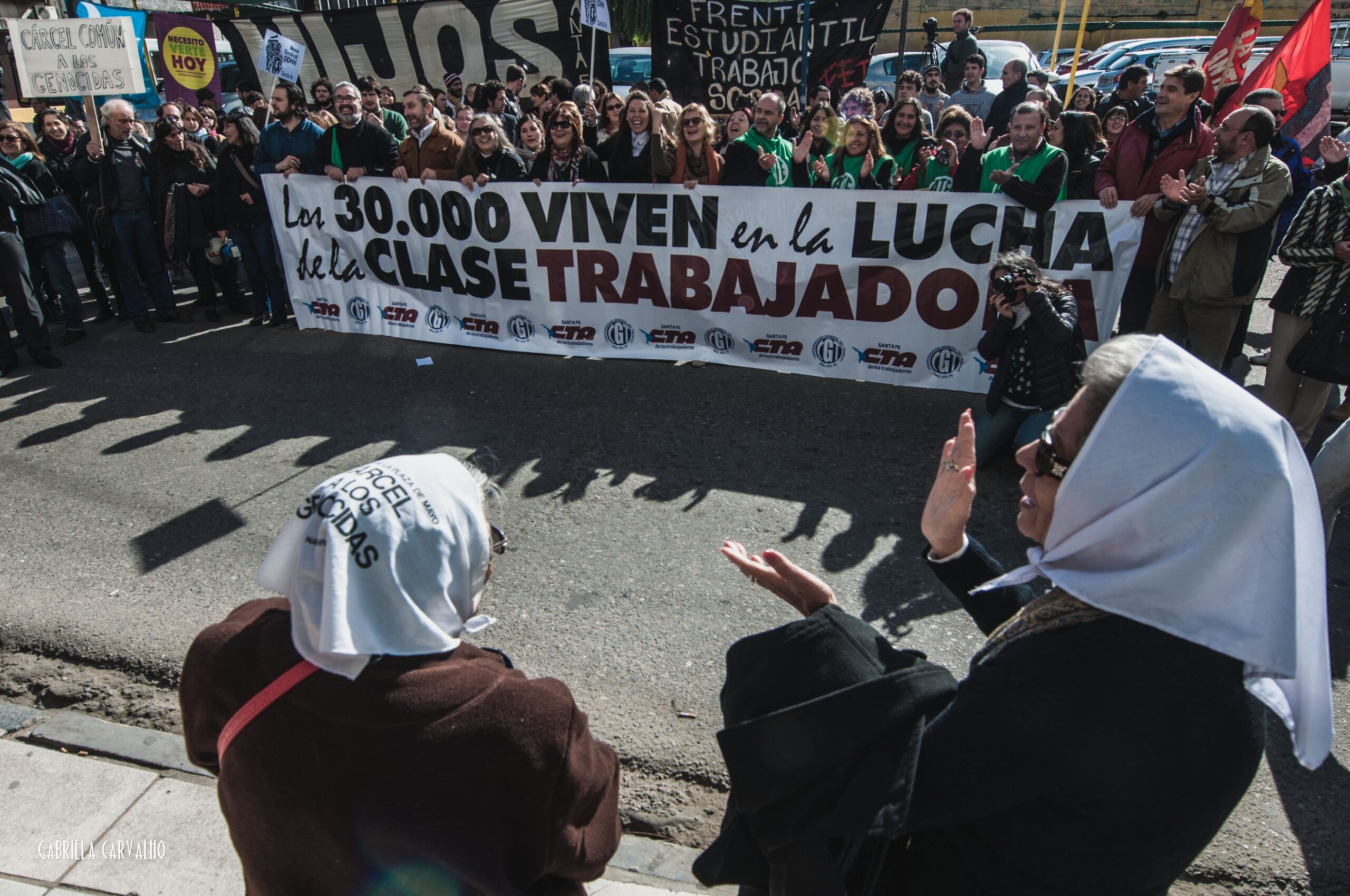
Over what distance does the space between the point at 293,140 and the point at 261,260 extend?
44.6 inches

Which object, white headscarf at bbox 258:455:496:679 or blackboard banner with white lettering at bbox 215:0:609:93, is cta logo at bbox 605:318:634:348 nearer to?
blackboard banner with white lettering at bbox 215:0:609:93

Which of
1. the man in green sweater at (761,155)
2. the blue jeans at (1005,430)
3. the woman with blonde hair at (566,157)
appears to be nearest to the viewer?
the blue jeans at (1005,430)

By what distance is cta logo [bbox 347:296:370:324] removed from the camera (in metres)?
7.67

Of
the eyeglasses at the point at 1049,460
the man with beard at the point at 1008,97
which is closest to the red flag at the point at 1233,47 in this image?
the man with beard at the point at 1008,97

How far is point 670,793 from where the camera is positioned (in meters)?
2.87

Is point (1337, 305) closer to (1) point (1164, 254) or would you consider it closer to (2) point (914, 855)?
(1) point (1164, 254)

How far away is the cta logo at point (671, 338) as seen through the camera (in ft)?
22.2

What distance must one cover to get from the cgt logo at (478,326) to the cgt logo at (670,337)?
1356mm

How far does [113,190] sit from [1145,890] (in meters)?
9.02

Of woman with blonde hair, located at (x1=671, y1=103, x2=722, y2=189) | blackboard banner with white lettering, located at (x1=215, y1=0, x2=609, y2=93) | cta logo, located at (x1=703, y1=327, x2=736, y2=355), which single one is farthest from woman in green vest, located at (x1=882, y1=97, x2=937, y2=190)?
blackboard banner with white lettering, located at (x1=215, y1=0, x2=609, y2=93)

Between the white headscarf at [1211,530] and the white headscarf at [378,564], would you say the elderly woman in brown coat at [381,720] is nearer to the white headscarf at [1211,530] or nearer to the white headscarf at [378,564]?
the white headscarf at [378,564]

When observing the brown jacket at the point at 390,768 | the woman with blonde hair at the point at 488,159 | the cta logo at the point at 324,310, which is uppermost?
the woman with blonde hair at the point at 488,159

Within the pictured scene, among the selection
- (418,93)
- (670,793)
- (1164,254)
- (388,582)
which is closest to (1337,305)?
(1164,254)

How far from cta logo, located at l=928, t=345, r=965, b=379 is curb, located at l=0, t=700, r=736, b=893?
431 centimetres
